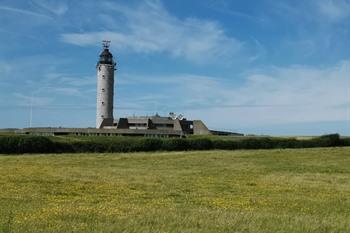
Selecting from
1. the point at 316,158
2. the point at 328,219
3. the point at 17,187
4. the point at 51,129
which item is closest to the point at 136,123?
the point at 51,129

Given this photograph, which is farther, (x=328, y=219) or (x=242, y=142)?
(x=242, y=142)

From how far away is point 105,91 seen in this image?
133 metres

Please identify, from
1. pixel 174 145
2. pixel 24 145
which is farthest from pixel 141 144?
pixel 24 145

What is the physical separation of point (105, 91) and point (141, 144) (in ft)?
194

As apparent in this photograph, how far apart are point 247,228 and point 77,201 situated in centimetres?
725

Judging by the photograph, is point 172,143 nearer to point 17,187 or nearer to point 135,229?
point 17,187

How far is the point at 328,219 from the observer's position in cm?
1493

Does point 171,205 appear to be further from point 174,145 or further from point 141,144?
point 174,145

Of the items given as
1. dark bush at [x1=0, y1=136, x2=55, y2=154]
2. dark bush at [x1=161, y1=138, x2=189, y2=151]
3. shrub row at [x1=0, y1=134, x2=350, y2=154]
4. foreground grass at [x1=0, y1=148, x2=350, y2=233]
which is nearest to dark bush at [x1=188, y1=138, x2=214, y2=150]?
shrub row at [x1=0, y1=134, x2=350, y2=154]

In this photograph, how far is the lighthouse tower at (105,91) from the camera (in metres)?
132

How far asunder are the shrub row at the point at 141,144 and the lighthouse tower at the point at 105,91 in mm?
55286

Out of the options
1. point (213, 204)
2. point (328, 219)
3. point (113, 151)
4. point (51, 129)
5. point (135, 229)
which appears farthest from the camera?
point (51, 129)

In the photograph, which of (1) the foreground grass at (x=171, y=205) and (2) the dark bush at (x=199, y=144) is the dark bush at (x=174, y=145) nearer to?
(2) the dark bush at (x=199, y=144)

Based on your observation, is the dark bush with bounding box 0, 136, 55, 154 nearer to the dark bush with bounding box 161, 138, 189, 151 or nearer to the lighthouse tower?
the dark bush with bounding box 161, 138, 189, 151
